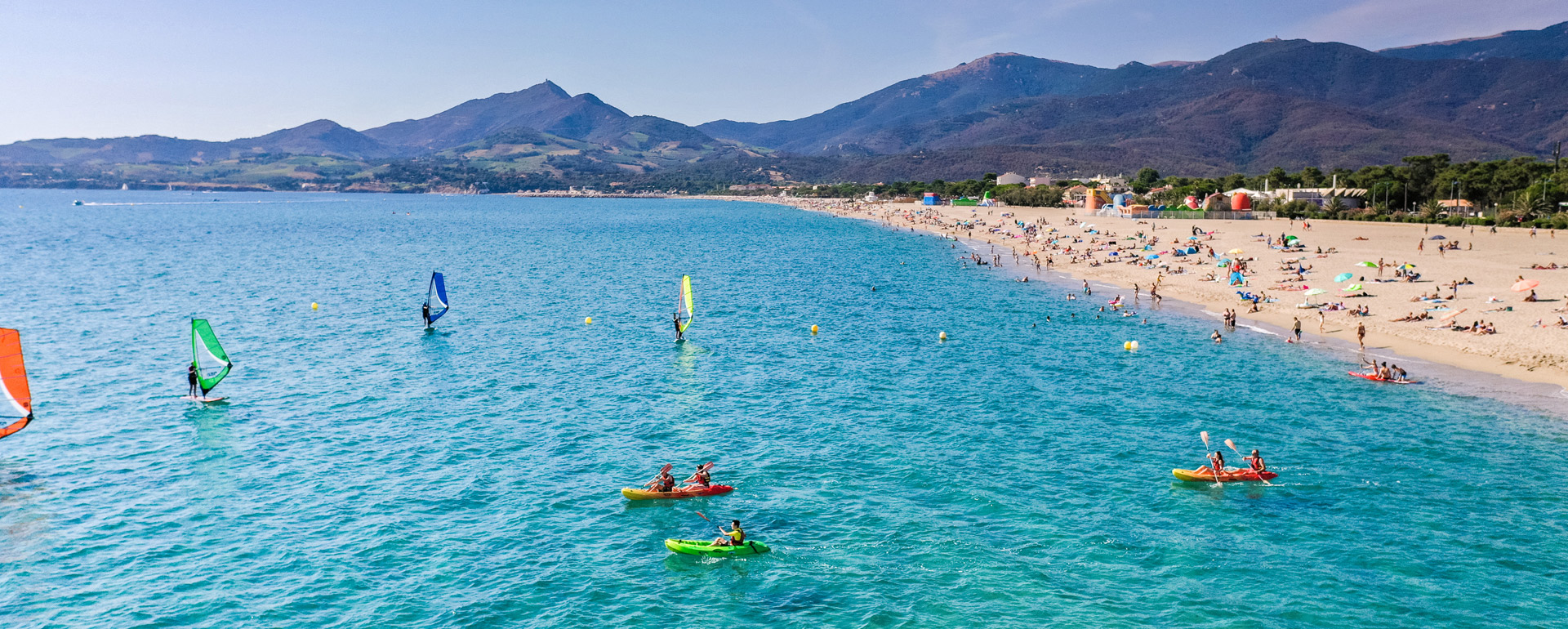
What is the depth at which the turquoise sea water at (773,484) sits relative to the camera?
22.4 m

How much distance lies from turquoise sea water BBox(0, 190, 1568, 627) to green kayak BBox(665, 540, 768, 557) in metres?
0.33

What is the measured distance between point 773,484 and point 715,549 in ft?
18.8

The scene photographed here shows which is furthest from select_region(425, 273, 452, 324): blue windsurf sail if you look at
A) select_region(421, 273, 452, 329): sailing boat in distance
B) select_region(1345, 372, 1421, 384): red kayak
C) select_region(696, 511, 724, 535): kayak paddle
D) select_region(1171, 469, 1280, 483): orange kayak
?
select_region(1345, 372, 1421, 384): red kayak

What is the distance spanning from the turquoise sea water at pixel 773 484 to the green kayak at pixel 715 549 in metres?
0.33

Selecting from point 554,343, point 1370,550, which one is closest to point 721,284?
point 554,343

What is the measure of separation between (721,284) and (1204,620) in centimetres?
6961

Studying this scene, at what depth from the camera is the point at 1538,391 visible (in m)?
38.9

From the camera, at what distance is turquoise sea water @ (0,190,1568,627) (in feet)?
73.6

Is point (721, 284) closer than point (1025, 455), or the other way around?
point (1025, 455)

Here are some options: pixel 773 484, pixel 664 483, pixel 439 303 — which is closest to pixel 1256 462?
pixel 773 484

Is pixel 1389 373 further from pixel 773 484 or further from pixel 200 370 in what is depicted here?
pixel 200 370

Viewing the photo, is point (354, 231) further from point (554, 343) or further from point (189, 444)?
point (189, 444)

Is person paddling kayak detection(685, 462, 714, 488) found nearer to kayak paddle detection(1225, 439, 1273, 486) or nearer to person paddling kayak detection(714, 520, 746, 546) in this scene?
person paddling kayak detection(714, 520, 746, 546)

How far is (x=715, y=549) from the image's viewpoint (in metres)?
24.6
